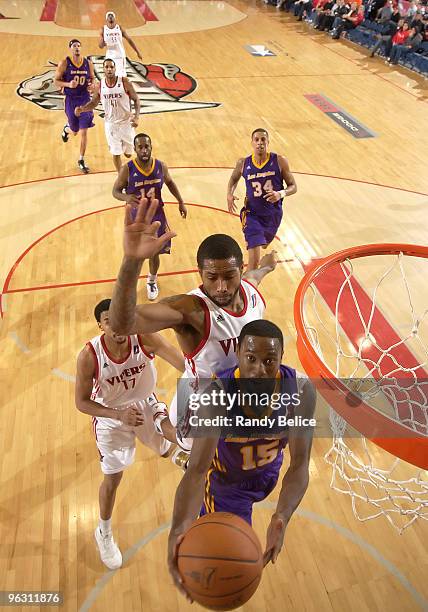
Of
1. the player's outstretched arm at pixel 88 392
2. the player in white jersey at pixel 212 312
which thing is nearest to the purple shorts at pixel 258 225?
the player in white jersey at pixel 212 312

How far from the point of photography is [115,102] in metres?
7.04

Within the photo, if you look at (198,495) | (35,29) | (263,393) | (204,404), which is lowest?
(35,29)

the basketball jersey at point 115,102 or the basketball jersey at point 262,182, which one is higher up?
the basketball jersey at point 262,182

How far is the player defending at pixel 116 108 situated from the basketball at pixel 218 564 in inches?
240

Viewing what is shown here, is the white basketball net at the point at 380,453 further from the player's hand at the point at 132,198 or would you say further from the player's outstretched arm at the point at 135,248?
the player's hand at the point at 132,198

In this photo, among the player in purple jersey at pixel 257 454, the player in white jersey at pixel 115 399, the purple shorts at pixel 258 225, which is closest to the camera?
the player in purple jersey at pixel 257 454

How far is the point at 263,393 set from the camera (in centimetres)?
207

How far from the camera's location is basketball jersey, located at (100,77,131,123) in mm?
A: 6996

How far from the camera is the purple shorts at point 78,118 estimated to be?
736 centimetres

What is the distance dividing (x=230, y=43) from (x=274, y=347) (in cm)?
1397

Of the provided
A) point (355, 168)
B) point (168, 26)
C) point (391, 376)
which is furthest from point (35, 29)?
point (391, 376)

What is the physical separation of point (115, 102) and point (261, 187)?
3134 millimetres

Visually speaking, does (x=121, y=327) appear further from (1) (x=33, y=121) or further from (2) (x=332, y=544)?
(1) (x=33, y=121)

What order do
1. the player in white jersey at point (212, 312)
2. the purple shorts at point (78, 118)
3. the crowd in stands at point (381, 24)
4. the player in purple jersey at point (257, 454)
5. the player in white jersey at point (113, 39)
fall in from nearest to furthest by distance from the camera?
the player in purple jersey at point (257, 454), the player in white jersey at point (212, 312), the purple shorts at point (78, 118), the player in white jersey at point (113, 39), the crowd in stands at point (381, 24)
